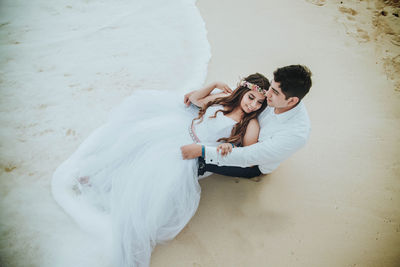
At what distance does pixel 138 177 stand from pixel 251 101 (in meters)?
1.08

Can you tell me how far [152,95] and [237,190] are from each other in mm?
1276

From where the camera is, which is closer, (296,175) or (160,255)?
(160,255)

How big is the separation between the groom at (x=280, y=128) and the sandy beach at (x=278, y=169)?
1.97 feet

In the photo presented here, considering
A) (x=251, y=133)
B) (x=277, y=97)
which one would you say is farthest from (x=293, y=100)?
(x=251, y=133)

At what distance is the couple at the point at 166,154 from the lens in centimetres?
143

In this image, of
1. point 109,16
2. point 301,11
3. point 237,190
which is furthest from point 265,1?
point 237,190

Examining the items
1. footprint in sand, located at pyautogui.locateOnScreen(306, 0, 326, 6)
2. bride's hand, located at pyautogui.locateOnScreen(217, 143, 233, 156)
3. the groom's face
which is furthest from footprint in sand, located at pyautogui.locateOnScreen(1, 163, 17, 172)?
footprint in sand, located at pyautogui.locateOnScreen(306, 0, 326, 6)

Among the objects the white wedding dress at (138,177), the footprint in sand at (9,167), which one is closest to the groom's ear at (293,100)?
the white wedding dress at (138,177)

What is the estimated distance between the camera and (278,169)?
87.7 inches

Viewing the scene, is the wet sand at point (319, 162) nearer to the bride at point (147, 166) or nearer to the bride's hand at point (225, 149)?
the bride at point (147, 166)

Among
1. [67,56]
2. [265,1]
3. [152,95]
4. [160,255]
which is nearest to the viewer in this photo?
[160,255]

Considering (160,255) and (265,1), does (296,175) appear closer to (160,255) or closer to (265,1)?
(160,255)

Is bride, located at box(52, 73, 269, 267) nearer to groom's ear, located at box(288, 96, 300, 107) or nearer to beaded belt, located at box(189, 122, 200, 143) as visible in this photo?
beaded belt, located at box(189, 122, 200, 143)

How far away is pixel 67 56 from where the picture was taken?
3062mm
